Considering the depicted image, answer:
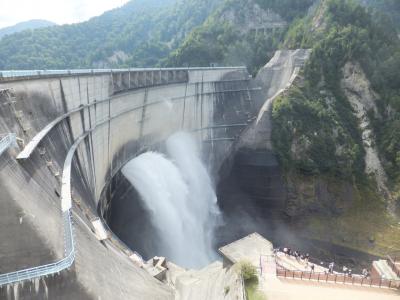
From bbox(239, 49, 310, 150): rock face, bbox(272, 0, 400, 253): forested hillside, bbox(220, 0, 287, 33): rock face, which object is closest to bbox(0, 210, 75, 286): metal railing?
bbox(272, 0, 400, 253): forested hillside

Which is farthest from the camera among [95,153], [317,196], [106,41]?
[106,41]

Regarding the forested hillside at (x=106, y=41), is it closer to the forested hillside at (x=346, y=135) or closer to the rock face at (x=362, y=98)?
the forested hillside at (x=346, y=135)

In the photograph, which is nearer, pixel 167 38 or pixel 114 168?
pixel 114 168

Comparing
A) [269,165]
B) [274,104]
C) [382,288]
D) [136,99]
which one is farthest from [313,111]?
[382,288]

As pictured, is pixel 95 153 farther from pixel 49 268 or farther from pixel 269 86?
pixel 269 86

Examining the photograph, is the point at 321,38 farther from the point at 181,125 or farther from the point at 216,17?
the point at 216,17

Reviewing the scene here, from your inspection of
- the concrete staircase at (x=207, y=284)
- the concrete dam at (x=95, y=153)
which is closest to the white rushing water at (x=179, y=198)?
the concrete dam at (x=95, y=153)

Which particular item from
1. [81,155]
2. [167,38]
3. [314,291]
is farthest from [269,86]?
[167,38]
